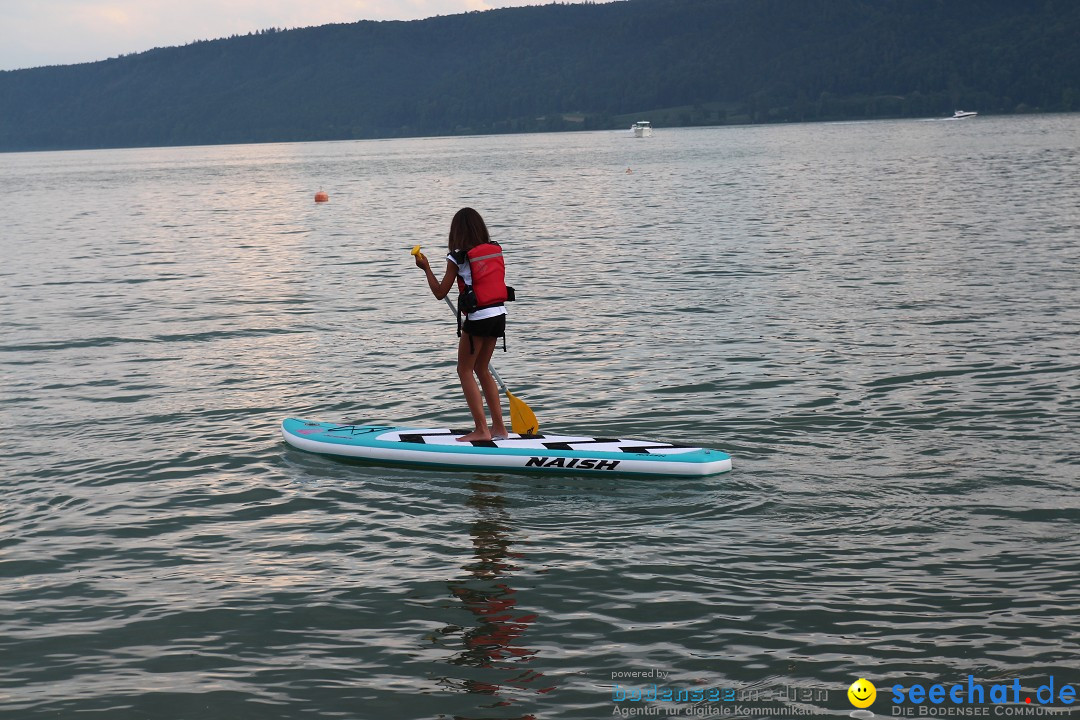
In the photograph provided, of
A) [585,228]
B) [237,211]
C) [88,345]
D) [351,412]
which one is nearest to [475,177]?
[237,211]

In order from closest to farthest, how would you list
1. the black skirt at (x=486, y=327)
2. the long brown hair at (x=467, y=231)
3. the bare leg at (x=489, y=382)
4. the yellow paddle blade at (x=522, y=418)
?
the long brown hair at (x=467, y=231)
the black skirt at (x=486, y=327)
the bare leg at (x=489, y=382)
the yellow paddle blade at (x=522, y=418)

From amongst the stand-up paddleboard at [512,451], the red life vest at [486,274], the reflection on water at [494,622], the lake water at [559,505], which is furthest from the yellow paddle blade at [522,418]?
the reflection on water at [494,622]

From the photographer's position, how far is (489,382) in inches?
466

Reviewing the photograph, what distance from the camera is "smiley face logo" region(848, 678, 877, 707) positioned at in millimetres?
6785

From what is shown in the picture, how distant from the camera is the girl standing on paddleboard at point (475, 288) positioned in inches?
439

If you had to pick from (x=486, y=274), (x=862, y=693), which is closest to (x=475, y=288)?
(x=486, y=274)

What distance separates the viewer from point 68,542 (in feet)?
32.8

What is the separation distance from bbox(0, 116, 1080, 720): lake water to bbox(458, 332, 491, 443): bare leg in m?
0.68

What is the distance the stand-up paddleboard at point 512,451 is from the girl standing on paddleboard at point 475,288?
13.2 inches

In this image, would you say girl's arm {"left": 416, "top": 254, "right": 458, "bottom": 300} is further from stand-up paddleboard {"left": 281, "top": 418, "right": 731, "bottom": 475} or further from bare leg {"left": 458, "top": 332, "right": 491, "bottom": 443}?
stand-up paddleboard {"left": 281, "top": 418, "right": 731, "bottom": 475}

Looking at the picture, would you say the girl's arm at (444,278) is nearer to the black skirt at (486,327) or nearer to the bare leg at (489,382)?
the black skirt at (486,327)

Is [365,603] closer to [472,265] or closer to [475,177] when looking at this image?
[472,265]

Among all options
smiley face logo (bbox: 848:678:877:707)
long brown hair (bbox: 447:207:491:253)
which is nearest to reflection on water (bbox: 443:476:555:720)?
smiley face logo (bbox: 848:678:877:707)

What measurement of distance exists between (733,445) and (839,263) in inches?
621
